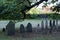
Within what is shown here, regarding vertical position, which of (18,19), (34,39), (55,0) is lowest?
(34,39)

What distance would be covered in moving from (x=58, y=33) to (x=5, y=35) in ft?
9.40

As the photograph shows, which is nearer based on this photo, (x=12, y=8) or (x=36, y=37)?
(x=36, y=37)

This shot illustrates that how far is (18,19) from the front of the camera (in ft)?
42.7

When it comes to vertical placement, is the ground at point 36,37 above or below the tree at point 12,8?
below

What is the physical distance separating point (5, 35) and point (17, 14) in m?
1.36

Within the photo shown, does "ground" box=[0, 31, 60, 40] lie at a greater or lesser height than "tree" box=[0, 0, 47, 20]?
lesser

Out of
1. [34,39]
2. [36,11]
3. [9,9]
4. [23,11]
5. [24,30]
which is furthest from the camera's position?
[36,11]

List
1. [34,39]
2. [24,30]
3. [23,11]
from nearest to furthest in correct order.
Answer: [34,39] → [24,30] → [23,11]

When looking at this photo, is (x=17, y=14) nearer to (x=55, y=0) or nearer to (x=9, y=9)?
(x=9, y=9)

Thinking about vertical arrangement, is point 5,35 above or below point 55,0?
below

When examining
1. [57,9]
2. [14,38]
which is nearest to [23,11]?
[57,9]

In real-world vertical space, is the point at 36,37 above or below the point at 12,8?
below

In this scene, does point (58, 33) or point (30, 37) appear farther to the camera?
point (58, 33)

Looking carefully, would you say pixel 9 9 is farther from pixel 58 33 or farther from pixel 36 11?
pixel 36 11
